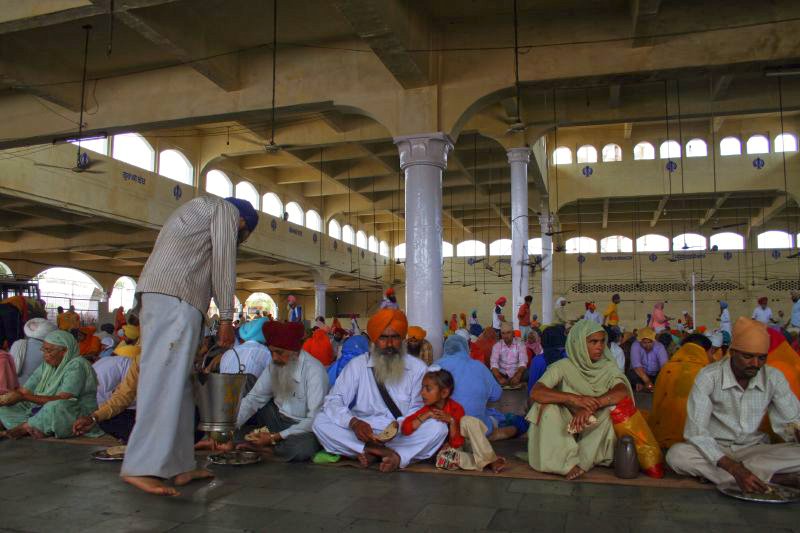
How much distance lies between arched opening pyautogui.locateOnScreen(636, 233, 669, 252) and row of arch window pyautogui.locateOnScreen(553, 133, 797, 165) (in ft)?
21.5

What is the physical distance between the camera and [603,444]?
3.65 meters

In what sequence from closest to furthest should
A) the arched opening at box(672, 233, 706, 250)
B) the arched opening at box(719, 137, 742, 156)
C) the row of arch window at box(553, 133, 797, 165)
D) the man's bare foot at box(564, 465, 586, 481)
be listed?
the man's bare foot at box(564, 465, 586, 481)
the row of arch window at box(553, 133, 797, 165)
the arched opening at box(719, 137, 742, 156)
the arched opening at box(672, 233, 706, 250)

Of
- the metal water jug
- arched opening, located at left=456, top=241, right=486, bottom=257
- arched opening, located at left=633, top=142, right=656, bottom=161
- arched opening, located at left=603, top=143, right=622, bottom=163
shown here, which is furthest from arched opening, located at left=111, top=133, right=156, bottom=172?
arched opening, located at left=456, top=241, right=486, bottom=257

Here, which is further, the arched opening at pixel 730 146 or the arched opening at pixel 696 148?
the arched opening at pixel 696 148

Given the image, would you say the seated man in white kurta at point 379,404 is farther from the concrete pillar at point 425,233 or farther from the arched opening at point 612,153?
the arched opening at point 612,153

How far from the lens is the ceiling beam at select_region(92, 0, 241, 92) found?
678cm

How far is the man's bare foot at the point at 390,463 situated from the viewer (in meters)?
3.64

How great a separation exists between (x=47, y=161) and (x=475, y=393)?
1084 centimetres

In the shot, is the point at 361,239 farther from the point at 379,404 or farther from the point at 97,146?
the point at 379,404

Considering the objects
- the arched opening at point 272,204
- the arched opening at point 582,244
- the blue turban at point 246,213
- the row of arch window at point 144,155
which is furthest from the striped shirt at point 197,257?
the arched opening at point 582,244

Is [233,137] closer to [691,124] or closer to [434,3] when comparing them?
[434,3]

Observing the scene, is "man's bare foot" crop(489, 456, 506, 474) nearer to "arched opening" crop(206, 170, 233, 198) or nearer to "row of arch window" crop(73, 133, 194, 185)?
"row of arch window" crop(73, 133, 194, 185)

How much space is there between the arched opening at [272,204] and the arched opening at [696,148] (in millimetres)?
13187

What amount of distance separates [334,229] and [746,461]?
21.2m
